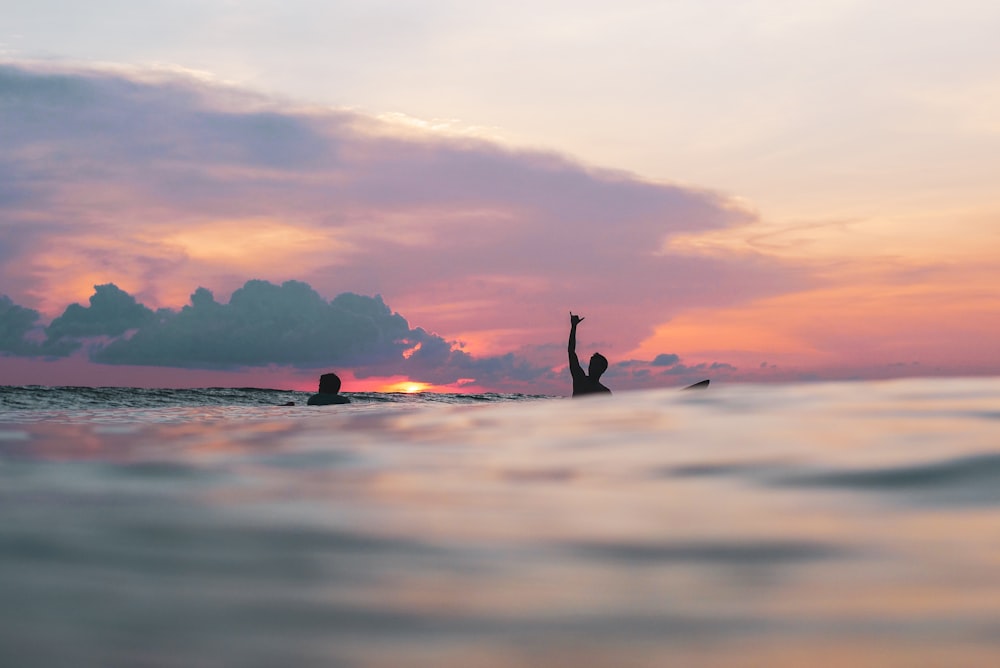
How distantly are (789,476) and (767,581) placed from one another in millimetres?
1706

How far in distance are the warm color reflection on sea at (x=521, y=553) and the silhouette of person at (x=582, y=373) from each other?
25.2 ft

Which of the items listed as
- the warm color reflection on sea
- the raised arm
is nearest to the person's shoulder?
the raised arm

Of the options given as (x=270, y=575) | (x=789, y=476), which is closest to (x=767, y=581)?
(x=270, y=575)

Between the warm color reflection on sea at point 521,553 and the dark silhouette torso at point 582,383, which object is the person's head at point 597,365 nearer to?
the dark silhouette torso at point 582,383

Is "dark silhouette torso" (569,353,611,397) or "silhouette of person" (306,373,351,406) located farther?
"silhouette of person" (306,373,351,406)

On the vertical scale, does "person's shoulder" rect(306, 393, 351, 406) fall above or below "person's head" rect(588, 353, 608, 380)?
below

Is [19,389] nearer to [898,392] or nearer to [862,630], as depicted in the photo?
[898,392]

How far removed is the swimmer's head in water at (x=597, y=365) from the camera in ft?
43.1

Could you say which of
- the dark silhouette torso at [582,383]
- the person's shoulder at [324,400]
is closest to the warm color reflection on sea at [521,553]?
the dark silhouette torso at [582,383]

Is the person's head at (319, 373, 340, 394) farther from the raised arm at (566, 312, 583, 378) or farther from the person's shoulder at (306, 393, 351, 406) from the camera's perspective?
the raised arm at (566, 312, 583, 378)

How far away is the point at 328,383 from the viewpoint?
1409cm

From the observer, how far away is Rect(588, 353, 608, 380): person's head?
13.1 meters

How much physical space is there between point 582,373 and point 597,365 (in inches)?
11.4

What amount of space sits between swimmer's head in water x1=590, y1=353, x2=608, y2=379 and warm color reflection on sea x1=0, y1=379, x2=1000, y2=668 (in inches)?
305
